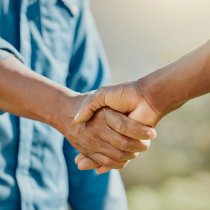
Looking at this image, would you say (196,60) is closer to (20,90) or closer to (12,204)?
(20,90)

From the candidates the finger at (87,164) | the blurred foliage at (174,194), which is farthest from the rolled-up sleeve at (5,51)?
the blurred foliage at (174,194)

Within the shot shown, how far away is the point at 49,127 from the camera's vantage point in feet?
2.40

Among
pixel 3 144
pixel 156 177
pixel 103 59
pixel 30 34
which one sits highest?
pixel 30 34

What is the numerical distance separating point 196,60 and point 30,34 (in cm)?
47

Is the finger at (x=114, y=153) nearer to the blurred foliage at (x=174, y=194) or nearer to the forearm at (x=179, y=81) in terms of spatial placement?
the forearm at (x=179, y=81)

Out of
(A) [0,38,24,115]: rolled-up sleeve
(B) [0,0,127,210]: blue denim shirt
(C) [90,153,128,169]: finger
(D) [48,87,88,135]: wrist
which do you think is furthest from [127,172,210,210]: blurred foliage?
(A) [0,38,24,115]: rolled-up sleeve

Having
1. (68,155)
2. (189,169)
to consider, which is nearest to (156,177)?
(189,169)

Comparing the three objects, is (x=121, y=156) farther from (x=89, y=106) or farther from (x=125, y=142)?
(x=89, y=106)

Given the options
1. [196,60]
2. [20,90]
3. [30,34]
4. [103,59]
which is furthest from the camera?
[103,59]

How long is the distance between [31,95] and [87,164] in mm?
240

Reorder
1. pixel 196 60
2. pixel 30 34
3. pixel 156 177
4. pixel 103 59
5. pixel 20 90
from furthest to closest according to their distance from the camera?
pixel 156 177 → pixel 103 59 → pixel 30 34 → pixel 20 90 → pixel 196 60

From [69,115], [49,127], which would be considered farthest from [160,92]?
[49,127]

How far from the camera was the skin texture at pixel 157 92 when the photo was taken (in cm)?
50

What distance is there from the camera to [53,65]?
→ 0.74 metres
